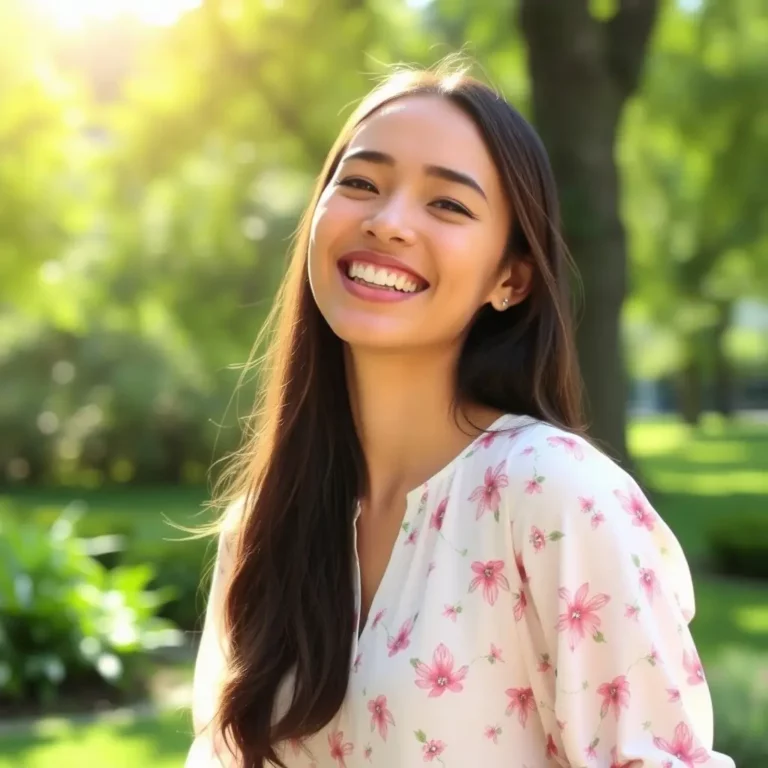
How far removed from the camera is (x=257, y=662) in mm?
2172

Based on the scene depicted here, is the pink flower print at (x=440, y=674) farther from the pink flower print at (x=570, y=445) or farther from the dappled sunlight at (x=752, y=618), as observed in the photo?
the dappled sunlight at (x=752, y=618)

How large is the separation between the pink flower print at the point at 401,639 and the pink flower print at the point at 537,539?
28 centimetres

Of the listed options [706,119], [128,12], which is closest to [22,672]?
Result: [128,12]

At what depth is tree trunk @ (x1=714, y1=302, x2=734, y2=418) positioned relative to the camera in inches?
1329

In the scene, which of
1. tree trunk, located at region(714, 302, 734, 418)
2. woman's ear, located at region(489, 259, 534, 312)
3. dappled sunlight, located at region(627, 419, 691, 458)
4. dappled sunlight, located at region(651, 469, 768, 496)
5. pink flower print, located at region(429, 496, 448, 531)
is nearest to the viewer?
pink flower print, located at region(429, 496, 448, 531)

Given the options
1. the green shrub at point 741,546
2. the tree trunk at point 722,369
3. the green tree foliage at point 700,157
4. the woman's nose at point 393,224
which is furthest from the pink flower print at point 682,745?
the tree trunk at point 722,369

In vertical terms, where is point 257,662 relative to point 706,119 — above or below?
below

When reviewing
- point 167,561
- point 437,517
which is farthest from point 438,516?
point 167,561

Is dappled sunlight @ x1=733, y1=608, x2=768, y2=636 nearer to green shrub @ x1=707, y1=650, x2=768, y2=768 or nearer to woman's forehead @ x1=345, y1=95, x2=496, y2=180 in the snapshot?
green shrub @ x1=707, y1=650, x2=768, y2=768

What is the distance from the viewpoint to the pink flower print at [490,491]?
1.87m

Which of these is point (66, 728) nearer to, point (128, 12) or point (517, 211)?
point (517, 211)

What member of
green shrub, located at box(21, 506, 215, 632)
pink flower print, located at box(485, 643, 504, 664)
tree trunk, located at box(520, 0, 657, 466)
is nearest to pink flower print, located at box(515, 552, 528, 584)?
pink flower print, located at box(485, 643, 504, 664)

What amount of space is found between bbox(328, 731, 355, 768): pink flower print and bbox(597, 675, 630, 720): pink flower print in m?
0.48

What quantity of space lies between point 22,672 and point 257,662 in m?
5.20
